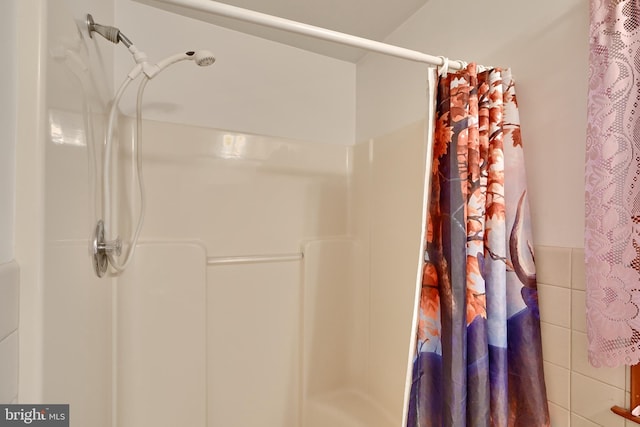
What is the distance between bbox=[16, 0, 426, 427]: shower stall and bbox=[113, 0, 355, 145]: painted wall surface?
3cm

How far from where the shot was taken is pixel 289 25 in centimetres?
73

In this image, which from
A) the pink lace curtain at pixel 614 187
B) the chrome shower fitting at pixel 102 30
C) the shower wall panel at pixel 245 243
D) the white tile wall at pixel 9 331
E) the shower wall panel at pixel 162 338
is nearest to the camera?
the white tile wall at pixel 9 331

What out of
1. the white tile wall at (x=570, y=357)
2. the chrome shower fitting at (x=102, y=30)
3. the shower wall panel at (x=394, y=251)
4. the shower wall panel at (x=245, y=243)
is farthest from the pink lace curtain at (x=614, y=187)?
the chrome shower fitting at (x=102, y=30)

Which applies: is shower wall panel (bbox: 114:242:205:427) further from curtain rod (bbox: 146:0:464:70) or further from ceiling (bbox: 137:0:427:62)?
ceiling (bbox: 137:0:427:62)

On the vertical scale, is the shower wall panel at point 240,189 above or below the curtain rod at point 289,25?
below

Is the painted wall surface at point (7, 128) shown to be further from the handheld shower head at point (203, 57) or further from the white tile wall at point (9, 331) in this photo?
the handheld shower head at point (203, 57)

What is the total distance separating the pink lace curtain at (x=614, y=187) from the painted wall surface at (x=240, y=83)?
124 cm

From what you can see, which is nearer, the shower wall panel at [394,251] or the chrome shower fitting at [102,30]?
the chrome shower fitting at [102,30]

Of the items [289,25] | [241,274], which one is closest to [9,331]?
[289,25]

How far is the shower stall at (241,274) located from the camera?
3.31ft

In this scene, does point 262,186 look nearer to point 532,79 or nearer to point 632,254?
point 532,79

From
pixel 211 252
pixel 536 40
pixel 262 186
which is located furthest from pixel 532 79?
pixel 211 252

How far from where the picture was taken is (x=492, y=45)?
101 centimetres

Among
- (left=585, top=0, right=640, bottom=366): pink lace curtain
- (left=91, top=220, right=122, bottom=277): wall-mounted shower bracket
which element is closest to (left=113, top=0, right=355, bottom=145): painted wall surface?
(left=91, top=220, right=122, bottom=277): wall-mounted shower bracket
